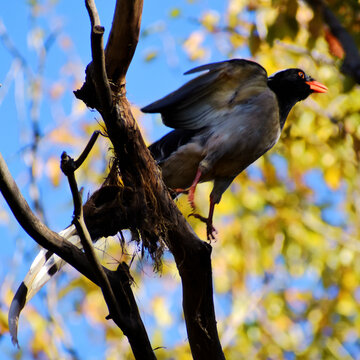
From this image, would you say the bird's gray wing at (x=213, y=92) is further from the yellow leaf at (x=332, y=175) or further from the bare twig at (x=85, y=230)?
the yellow leaf at (x=332, y=175)

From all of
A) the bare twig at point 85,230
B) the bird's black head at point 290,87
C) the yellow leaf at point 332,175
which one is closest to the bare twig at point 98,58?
the bare twig at point 85,230

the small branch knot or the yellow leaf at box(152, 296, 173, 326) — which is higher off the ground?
the yellow leaf at box(152, 296, 173, 326)

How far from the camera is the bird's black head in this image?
489 cm

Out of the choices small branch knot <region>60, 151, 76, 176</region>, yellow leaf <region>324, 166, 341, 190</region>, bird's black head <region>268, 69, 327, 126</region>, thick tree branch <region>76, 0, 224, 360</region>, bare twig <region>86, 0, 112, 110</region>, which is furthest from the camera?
yellow leaf <region>324, 166, 341, 190</region>

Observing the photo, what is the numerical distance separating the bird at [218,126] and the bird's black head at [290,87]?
0.23 meters

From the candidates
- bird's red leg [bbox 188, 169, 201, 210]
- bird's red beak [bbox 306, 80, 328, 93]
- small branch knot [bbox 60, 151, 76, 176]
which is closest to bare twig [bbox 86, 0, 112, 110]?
small branch knot [bbox 60, 151, 76, 176]

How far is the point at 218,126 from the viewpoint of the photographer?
445 centimetres

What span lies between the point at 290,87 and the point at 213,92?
0.86 metres

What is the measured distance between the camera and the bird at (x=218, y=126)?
4.32 metres

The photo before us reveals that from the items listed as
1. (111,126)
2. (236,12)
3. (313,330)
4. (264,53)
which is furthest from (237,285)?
(111,126)

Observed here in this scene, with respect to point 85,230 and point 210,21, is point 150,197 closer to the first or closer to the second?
point 85,230

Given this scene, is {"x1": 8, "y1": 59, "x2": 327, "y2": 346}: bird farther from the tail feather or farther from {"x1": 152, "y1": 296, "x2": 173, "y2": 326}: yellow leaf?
{"x1": 152, "y1": 296, "x2": 173, "y2": 326}: yellow leaf

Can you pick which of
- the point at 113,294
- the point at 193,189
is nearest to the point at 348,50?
the point at 113,294

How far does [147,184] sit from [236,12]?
13.7 ft
